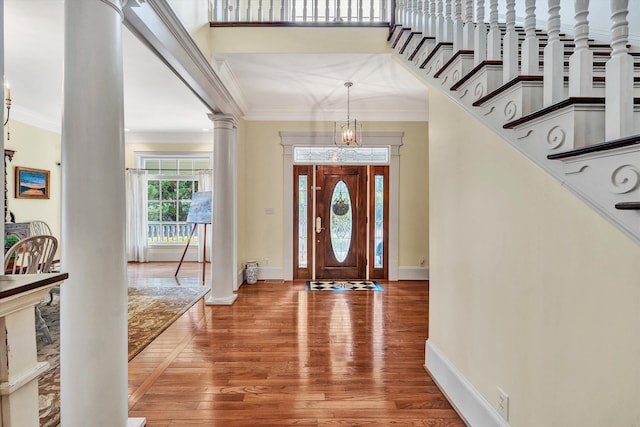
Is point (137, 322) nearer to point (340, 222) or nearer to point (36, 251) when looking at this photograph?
point (36, 251)

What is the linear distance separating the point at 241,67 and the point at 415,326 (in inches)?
135

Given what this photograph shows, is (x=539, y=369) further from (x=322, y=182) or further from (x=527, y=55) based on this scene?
(x=322, y=182)

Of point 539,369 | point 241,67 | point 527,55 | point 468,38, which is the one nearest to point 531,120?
point 527,55

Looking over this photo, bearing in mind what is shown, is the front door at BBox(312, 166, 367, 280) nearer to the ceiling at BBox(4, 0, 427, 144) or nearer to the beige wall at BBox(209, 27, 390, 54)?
the ceiling at BBox(4, 0, 427, 144)

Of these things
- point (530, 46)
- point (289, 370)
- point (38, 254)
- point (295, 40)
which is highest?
point (295, 40)

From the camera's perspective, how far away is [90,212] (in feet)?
4.72

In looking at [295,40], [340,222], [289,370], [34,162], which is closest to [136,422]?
[289,370]

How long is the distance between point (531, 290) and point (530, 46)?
1062 millimetres

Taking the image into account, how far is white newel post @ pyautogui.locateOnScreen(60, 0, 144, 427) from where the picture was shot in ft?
4.69

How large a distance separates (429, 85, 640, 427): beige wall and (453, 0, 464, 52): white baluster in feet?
1.11

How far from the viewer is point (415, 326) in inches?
130

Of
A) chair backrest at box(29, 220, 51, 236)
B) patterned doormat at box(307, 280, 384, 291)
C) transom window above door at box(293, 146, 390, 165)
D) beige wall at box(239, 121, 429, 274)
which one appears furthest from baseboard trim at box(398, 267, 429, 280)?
chair backrest at box(29, 220, 51, 236)

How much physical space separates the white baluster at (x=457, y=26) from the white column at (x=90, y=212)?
1854 millimetres

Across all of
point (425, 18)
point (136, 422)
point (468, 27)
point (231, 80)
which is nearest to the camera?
point (136, 422)
